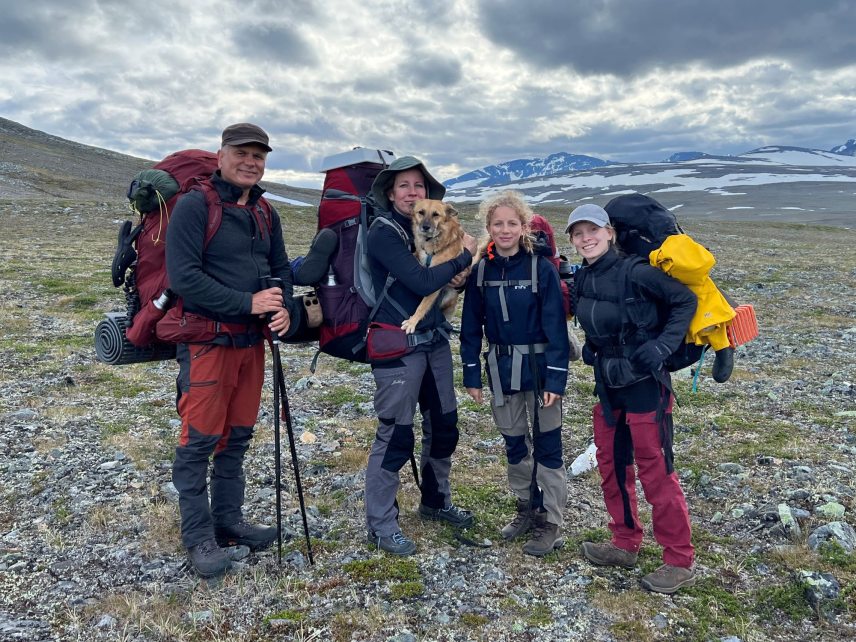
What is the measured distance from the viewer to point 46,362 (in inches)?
456

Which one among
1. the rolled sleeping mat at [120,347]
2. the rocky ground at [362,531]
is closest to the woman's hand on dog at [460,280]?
the rocky ground at [362,531]

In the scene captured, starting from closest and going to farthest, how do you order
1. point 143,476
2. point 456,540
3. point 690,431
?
point 456,540, point 143,476, point 690,431

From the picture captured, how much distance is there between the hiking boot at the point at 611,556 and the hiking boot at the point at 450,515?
1.33 meters

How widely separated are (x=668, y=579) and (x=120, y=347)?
17.7 feet

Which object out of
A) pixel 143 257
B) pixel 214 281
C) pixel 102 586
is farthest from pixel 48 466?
pixel 214 281

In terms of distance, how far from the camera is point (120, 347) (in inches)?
201

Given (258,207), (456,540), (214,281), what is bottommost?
(456,540)

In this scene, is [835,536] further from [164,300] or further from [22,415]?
[22,415]

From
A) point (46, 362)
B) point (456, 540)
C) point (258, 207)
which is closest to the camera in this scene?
point (258, 207)

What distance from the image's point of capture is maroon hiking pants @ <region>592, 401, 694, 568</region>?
493cm

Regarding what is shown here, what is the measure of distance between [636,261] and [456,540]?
336cm

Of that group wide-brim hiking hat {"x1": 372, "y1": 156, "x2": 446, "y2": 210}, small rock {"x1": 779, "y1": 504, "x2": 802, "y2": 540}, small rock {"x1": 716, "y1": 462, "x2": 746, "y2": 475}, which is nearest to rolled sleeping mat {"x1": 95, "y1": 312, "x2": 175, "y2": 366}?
wide-brim hiking hat {"x1": 372, "y1": 156, "x2": 446, "y2": 210}

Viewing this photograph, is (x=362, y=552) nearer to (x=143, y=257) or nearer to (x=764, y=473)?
(x=143, y=257)

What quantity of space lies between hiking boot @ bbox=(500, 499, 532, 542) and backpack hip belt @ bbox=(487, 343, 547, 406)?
125 centimetres
